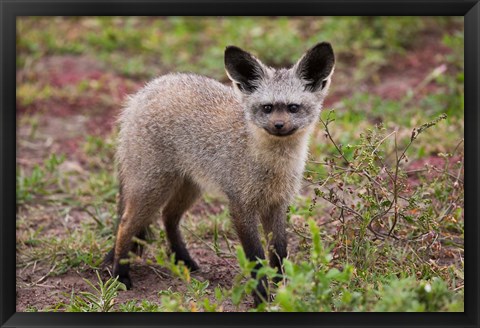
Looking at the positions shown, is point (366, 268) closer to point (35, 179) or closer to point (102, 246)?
point (102, 246)

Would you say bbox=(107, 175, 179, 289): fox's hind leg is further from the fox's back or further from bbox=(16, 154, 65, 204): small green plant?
bbox=(16, 154, 65, 204): small green plant

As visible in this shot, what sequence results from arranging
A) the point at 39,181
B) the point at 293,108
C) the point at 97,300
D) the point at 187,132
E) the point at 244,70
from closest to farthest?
the point at 97,300 < the point at 293,108 < the point at 244,70 < the point at 187,132 < the point at 39,181

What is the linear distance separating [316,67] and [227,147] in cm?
88

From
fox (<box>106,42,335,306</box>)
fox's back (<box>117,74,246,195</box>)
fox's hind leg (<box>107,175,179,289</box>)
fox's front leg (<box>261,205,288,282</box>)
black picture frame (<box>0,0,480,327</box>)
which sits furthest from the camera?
fox's hind leg (<box>107,175,179,289</box>)

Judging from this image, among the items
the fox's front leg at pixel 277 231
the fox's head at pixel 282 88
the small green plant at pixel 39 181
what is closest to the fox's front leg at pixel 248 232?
the fox's front leg at pixel 277 231

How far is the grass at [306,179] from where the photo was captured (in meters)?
4.93

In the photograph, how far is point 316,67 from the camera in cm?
548

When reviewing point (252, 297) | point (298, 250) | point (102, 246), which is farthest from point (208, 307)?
point (102, 246)

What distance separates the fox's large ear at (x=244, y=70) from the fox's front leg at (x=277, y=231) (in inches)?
35.7

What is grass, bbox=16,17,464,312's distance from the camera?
4.93 metres

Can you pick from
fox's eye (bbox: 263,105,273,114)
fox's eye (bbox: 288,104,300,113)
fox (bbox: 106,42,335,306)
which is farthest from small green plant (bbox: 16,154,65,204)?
fox's eye (bbox: 288,104,300,113)

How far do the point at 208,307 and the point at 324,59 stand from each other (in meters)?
1.97

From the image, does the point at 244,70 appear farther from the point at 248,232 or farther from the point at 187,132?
the point at 248,232
